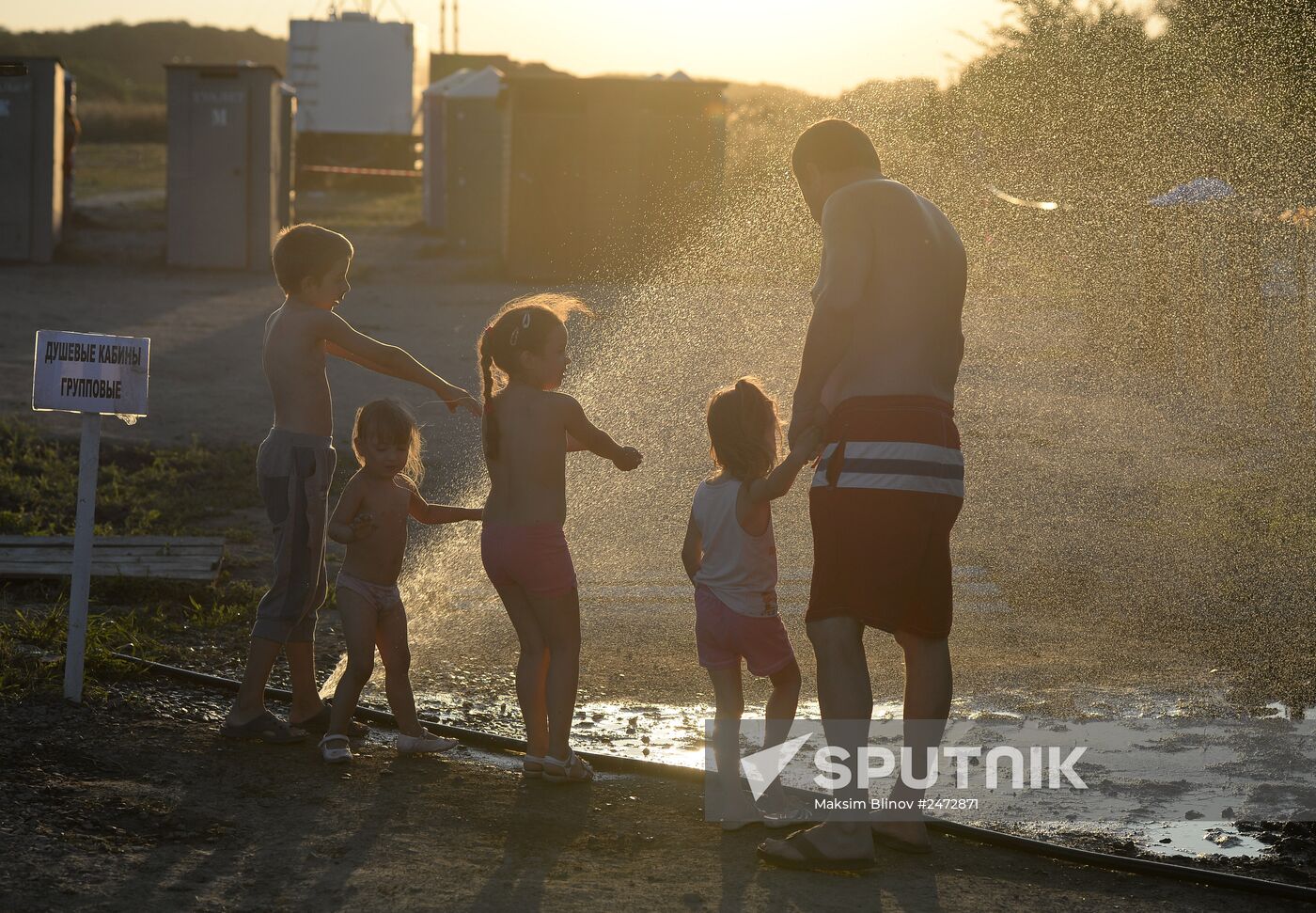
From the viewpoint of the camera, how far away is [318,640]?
18.5 feet

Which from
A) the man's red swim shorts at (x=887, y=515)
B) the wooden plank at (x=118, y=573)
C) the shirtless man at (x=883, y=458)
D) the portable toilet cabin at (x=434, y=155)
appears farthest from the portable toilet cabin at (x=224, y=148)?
the man's red swim shorts at (x=887, y=515)

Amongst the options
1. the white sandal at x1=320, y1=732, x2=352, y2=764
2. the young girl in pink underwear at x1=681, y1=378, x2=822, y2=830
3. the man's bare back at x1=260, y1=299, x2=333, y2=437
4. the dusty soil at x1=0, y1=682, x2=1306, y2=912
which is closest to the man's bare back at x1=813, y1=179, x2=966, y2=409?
the young girl in pink underwear at x1=681, y1=378, x2=822, y2=830

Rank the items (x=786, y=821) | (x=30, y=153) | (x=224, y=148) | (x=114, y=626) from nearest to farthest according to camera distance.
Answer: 1. (x=786, y=821)
2. (x=114, y=626)
3. (x=30, y=153)
4. (x=224, y=148)

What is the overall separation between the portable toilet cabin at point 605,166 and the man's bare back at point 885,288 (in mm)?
16431

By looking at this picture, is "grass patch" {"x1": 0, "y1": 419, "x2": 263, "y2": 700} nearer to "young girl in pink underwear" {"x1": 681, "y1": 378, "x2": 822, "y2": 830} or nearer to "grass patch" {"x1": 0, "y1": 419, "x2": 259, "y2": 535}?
"grass patch" {"x1": 0, "y1": 419, "x2": 259, "y2": 535}

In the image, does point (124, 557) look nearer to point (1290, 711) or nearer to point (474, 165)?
point (1290, 711)

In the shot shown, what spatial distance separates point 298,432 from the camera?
4.34 metres

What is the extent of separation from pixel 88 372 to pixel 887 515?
8.00ft

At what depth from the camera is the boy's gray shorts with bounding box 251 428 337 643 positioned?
4.32m

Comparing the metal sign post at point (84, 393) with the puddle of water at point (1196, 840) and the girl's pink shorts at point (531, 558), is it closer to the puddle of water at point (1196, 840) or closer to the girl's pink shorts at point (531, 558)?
the girl's pink shorts at point (531, 558)

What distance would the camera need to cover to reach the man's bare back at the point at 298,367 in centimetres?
432

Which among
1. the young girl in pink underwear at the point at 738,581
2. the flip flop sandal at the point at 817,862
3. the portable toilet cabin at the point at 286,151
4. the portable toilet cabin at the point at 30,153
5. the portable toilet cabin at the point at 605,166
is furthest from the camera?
the portable toilet cabin at the point at 605,166

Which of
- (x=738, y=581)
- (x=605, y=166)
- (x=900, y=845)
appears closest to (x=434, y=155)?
(x=605, y=166)

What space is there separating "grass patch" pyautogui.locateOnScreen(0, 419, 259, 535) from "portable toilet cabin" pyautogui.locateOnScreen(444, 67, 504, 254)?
14.1 m
